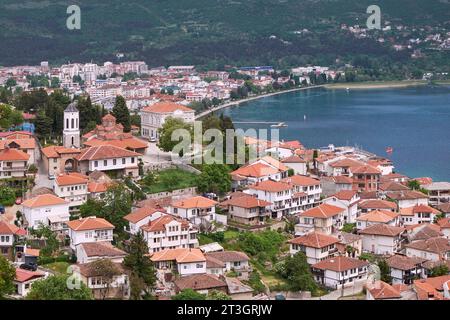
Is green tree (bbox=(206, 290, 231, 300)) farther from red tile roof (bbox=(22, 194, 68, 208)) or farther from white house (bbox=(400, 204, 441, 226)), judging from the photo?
white house (bbox=(400, 204, 441, 226))

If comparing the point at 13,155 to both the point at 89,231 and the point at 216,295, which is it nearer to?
the point at 89,231

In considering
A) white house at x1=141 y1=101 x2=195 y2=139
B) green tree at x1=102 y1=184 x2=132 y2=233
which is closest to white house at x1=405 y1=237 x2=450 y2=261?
green tree at x1=102 y1=184 x2=132 y2=233

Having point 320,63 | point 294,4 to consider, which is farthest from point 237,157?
point 294,4

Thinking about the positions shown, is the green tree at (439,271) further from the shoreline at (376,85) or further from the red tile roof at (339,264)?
the shoreline at (376,85)

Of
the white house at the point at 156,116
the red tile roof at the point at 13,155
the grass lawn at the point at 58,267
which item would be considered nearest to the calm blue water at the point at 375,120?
the white house at the point at 156,116
